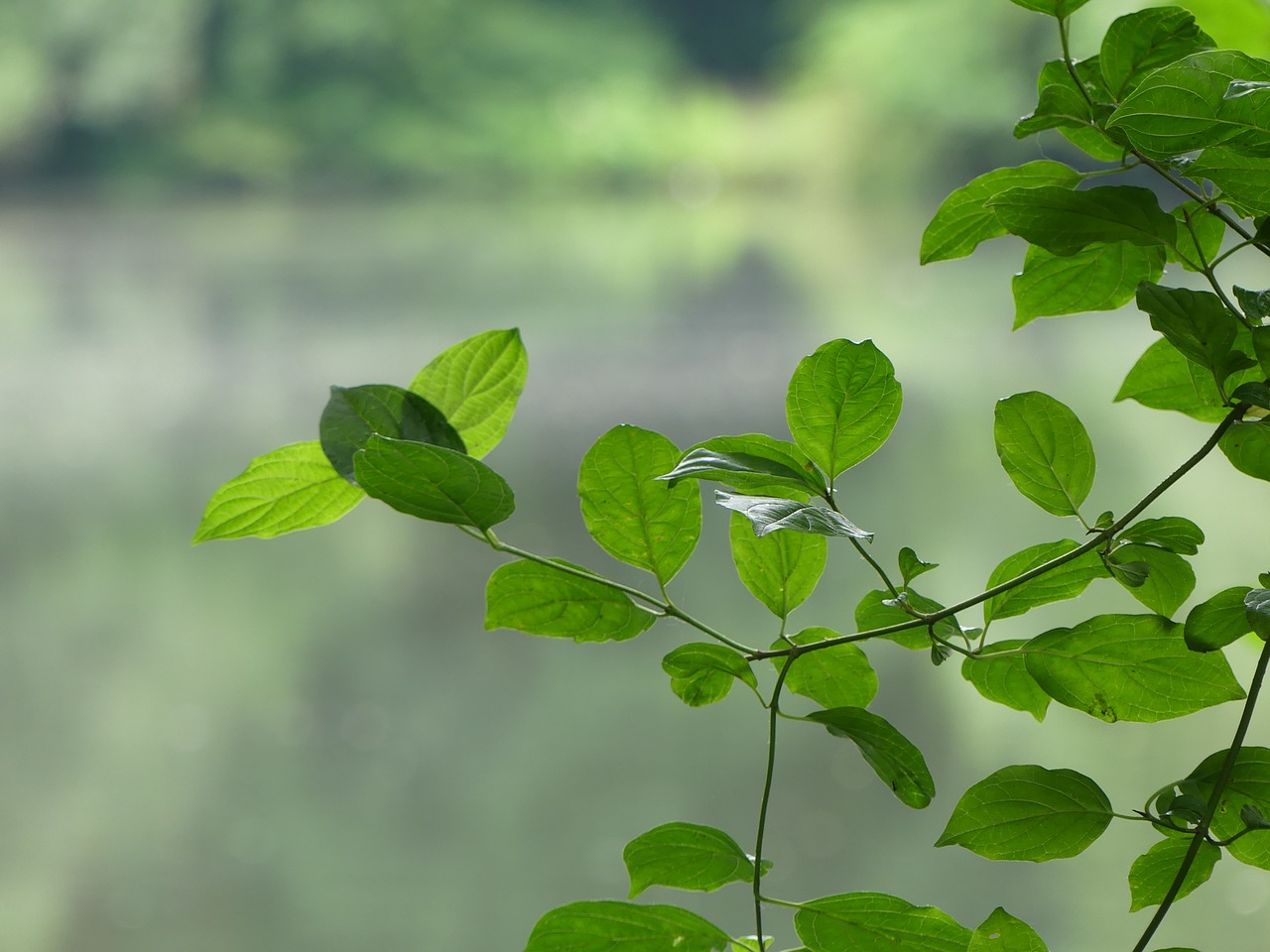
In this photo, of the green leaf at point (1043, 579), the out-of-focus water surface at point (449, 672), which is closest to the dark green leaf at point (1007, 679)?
the green leaf at point (1043, 579)

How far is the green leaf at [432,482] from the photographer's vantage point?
14 cm

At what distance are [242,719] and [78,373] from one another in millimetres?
2263

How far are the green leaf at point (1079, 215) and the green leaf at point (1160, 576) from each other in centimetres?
4

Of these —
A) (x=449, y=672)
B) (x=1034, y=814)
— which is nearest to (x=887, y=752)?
(x=1034, y=814)

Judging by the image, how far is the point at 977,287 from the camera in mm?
4887

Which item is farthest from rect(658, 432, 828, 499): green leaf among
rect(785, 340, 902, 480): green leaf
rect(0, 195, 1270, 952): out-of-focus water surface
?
rect(0, 195, 1270, 952): out-of-focus water surface

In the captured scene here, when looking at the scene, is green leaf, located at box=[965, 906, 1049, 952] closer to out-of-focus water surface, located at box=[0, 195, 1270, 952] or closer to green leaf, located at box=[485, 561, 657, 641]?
green leaf, located at box=[485, 561, 657, 641]

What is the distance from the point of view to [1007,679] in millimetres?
172

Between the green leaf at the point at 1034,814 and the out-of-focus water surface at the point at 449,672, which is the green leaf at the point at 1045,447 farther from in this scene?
the out-of-focus water surface at the point at 449,672

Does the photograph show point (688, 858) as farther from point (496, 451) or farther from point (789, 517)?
point (496, 451)

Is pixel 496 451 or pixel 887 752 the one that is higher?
pixel 496 451

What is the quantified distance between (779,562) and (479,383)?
5 cm

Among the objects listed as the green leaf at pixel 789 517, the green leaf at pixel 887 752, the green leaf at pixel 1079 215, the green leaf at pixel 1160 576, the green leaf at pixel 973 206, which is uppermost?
the green leaf at pixel 973 206

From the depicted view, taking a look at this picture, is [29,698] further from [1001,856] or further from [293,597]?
[1001,856]
